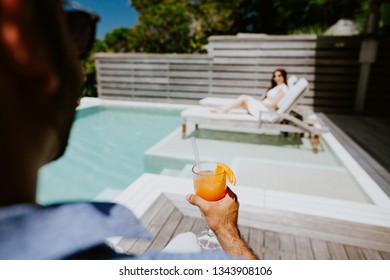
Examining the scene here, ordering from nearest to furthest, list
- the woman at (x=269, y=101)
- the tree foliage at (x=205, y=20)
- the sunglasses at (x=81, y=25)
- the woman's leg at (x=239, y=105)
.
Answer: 1. the sunglasses at (x=81, y=25)
2. the woman at (x=269, y=101)
3. the woman's leg at (x=239, y=105)
4. the tree foliage at (x=205, y=20)

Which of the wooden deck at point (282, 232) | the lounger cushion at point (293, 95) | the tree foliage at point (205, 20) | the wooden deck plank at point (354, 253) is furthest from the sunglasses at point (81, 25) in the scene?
the tree foliage at point (205, 20)

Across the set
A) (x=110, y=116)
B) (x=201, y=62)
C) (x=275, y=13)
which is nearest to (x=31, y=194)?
(x=110, y=116)

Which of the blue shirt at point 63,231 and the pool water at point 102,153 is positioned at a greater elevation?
the blue shirt at point 63,231

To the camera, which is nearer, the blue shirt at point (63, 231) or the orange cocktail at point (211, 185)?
the blue shirt at point (63, 231)

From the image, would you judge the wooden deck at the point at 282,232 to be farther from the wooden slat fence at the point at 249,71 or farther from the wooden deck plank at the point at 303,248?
the wooden slat fence at the point at 249,71

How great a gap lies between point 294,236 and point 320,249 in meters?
0.21

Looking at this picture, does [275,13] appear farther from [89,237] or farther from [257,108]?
[89,237]

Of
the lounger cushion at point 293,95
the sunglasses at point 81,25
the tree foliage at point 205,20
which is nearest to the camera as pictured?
the sunglasses at point 81,25

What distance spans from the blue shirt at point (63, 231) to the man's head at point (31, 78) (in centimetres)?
7

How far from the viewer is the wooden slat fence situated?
7633 mm

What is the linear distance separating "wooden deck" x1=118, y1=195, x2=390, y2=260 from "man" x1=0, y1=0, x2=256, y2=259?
1.52 meters

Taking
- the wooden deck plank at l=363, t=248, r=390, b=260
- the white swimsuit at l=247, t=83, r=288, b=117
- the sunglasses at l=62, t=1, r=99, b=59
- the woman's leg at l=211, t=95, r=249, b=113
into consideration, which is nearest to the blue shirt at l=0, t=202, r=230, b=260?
the sunglasses at l=62, t=1, r=99, b=59

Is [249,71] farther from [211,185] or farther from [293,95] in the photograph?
[211,185]

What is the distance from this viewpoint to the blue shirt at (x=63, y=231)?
0.41m
